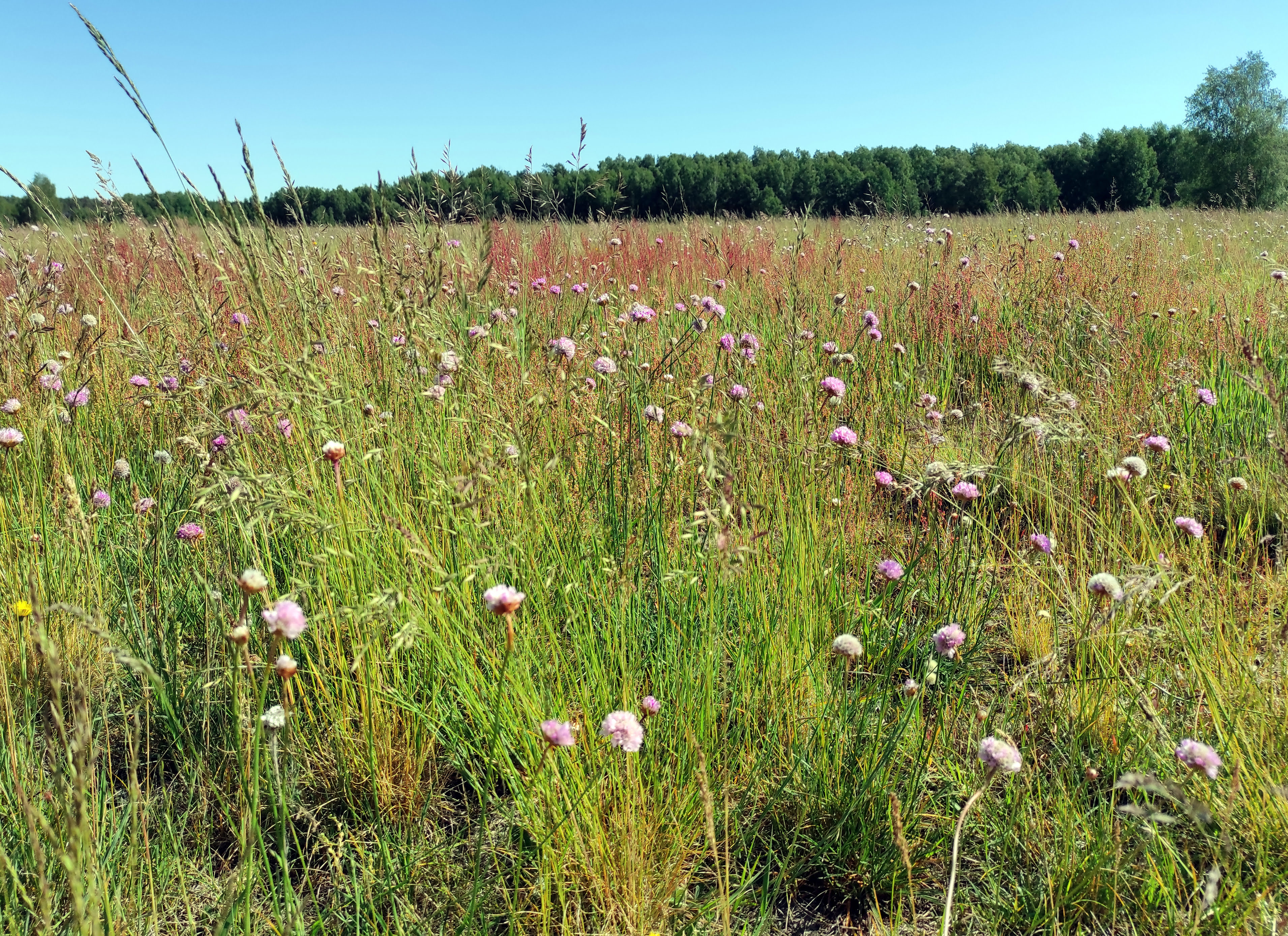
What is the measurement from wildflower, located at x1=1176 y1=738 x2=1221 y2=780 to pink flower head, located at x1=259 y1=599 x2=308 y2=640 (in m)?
1.36

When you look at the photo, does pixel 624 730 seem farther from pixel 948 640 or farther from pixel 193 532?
pixel 193 532

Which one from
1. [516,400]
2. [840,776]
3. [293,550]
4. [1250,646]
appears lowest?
[840,776]

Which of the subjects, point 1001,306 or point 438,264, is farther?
point 1001,306

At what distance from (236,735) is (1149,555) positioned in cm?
227

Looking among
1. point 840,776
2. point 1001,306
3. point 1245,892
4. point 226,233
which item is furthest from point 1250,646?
point 1001,306

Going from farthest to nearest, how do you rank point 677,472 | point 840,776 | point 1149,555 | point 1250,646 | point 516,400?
point 1149,555, point 677,472, point 516,400, point 1250,646, point 840,776

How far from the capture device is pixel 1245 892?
1.05 meters

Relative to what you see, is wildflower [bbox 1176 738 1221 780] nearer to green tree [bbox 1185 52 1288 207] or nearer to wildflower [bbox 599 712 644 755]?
wildflower [bbox 599 712 644 755]

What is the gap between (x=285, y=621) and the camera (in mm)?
911

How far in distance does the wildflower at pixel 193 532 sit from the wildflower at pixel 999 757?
71.2 inches

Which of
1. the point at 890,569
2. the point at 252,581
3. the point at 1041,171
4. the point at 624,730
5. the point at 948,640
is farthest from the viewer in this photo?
the point at 1041,171

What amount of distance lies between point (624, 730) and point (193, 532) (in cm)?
132

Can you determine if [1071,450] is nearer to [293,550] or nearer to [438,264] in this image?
[438,264]

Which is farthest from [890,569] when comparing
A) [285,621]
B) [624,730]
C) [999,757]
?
[285,621]
